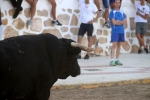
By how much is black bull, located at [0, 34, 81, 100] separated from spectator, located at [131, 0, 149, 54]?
10.1m

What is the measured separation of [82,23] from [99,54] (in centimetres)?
178

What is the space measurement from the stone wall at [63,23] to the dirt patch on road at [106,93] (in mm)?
3940

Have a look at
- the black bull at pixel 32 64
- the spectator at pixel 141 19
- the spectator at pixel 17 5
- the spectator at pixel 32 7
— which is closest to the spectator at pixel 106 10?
the spectator at pixel 141 19

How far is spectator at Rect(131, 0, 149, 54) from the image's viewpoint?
14719 mm

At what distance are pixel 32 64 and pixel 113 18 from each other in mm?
6616

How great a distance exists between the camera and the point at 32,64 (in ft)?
14.1

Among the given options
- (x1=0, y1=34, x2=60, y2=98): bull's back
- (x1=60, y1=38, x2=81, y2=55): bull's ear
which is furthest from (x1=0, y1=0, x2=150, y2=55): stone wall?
(x1=0, y1=34, x2=60, y2=98): bull's back

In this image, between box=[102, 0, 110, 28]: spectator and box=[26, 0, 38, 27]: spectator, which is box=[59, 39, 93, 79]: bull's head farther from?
box=[102, 0, 110, 28]: spectator

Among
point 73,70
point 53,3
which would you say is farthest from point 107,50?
point 73,70

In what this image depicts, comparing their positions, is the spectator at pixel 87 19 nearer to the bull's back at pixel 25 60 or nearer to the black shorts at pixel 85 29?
the black shorts at pixel 85 29

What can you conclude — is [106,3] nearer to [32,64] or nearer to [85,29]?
[85,29]

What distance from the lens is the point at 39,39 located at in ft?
15.3

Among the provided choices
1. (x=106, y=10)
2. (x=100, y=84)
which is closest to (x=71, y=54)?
(x=100, y=84)

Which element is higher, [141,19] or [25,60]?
[25,60]
